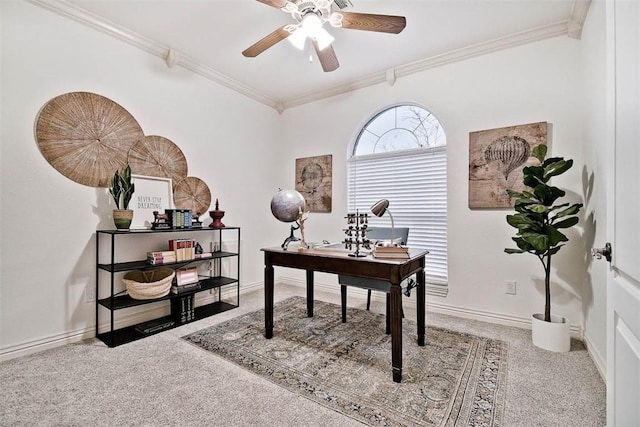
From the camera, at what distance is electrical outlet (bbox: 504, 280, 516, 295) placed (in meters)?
2.76

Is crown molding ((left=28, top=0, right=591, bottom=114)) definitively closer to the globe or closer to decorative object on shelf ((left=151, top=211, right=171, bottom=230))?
decorative object on shelf ((left=151, top=211, right=171, bottom=230))

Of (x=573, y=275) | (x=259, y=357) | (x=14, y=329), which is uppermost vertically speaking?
(x=573, y=275)

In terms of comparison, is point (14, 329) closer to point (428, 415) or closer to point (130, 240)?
point (130, 240)

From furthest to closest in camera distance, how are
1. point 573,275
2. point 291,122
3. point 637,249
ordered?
point 291,122 → point 573,275 → point 637,249

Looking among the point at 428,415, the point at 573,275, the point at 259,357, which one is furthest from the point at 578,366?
the point at 259,357

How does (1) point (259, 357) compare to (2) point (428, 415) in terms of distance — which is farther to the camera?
(1) point (259, 357)

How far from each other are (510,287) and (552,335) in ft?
1.95

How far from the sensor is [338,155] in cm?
391

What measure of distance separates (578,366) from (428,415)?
1.28 m

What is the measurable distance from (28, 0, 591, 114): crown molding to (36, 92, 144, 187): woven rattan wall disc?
625 mm

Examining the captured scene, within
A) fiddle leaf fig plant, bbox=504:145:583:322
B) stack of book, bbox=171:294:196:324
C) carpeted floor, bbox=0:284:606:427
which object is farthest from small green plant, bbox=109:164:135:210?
fiddle leaf fig plant, bbox=504:145:583:322

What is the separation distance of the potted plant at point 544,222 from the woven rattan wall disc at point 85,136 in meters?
3.39

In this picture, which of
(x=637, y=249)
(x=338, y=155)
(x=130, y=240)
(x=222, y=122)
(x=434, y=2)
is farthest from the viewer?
(x=338, y=155)

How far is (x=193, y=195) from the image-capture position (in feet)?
10.7
